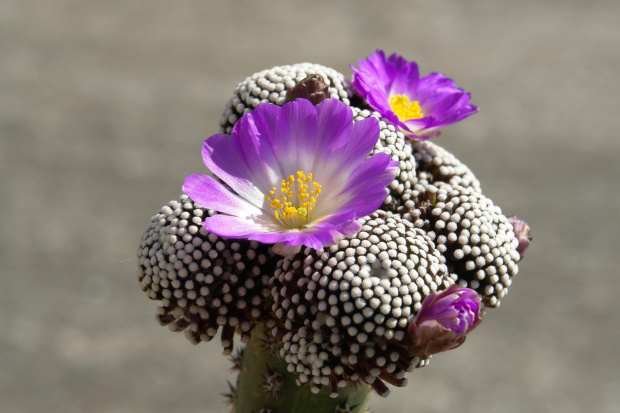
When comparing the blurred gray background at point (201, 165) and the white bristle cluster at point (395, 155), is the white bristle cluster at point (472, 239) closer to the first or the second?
the white bristle cluster at point (395, 155)

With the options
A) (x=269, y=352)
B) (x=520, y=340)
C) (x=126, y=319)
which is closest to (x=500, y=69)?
(x=520, y=340)

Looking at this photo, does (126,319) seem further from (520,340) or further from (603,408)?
(603,408)

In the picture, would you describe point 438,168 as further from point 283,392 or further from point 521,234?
point 283,392

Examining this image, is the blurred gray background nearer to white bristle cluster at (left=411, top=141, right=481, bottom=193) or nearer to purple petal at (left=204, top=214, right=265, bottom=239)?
white bristle cluster at (left=411, top=141, right=481, bottom=193)

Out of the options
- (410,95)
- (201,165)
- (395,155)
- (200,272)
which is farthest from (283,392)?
(201,165)

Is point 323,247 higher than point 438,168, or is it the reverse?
point 438,168

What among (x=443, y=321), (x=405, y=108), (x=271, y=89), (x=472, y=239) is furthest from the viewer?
(x=405, y=108)
